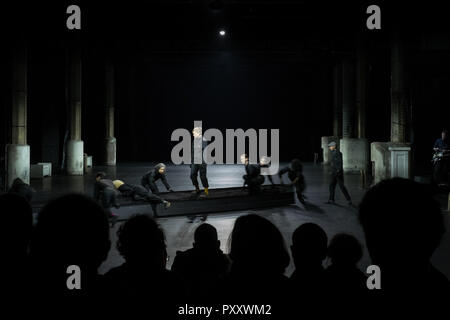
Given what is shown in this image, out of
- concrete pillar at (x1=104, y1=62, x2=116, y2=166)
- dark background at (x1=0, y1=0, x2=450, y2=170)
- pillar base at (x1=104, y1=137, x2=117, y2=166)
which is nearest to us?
dark background at (x1=0, y1=0, x2=450, y2=170)

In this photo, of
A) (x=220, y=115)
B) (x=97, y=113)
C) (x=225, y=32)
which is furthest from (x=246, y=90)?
(x=225, y=32)

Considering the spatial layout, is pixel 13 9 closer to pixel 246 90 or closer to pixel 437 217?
pixel 437 217

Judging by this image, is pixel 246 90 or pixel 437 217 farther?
pixel 246 90

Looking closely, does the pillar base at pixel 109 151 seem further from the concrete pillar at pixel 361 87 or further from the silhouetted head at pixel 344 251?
the silhouetted head at pixel 344 251

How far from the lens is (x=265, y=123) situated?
116 ft

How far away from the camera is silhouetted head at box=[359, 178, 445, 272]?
1.63 m

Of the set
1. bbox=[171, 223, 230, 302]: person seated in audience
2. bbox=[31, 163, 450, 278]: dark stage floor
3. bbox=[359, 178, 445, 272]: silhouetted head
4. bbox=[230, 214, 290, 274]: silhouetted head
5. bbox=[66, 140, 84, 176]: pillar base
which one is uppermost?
bbox=[66, 140, 84, 176]: pillar base

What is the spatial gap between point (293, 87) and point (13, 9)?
23749 mm

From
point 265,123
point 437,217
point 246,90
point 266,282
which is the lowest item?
point 266,282

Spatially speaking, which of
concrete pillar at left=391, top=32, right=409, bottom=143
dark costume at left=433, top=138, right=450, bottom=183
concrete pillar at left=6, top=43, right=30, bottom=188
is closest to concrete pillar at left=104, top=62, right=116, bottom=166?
concrete pillar at left=6, top=43, right=30, bottom=188

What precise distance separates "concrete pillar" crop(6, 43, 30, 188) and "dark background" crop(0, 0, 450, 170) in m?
0.82

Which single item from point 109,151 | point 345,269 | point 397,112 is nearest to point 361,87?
point 397,112

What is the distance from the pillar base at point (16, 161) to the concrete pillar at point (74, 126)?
590 cm

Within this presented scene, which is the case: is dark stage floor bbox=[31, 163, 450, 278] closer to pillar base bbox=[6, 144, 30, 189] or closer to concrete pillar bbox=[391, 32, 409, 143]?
pillar base bbox=[6, 144, 30, 189]
